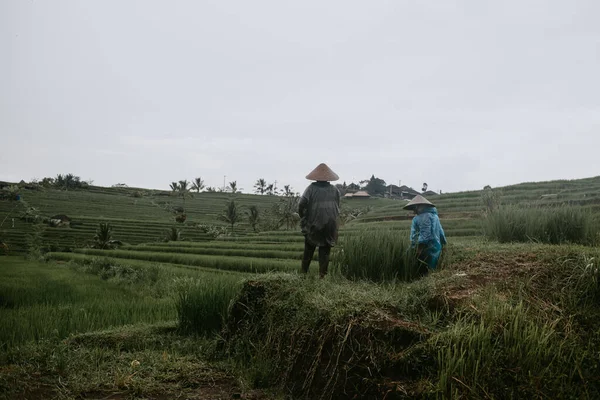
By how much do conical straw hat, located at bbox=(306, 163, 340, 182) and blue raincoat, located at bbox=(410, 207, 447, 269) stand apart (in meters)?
1.49

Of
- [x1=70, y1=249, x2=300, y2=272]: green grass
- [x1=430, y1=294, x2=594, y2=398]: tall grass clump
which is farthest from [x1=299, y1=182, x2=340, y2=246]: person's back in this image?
[x1=70, y1=249, x2=300, y2=272]: green grass

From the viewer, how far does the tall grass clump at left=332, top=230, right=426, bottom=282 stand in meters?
5.27

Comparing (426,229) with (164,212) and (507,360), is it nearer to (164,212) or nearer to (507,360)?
(507,360)

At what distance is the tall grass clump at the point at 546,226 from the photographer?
21.7ft

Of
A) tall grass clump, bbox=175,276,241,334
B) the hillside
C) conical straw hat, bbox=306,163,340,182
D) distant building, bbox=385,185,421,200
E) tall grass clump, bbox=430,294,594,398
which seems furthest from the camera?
distant building, bbox=385,185,421,200

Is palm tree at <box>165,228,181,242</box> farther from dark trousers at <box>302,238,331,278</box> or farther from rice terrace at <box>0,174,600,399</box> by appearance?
dark trousers at <box>302,238,331,278</box>

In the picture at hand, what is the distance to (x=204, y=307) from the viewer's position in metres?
5.73

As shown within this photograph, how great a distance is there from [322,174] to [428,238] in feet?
5.98

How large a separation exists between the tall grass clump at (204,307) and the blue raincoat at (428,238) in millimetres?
2203

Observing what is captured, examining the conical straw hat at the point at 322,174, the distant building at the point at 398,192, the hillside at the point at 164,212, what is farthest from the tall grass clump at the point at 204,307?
the distant building at the point at 398,192

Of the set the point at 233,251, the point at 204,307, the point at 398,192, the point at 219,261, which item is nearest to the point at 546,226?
the point at 204,307

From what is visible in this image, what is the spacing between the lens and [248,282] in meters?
5.15

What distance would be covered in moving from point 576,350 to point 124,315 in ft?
20.6

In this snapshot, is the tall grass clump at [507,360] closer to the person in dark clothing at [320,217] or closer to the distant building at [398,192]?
the person in dark clothing at [320,217]
